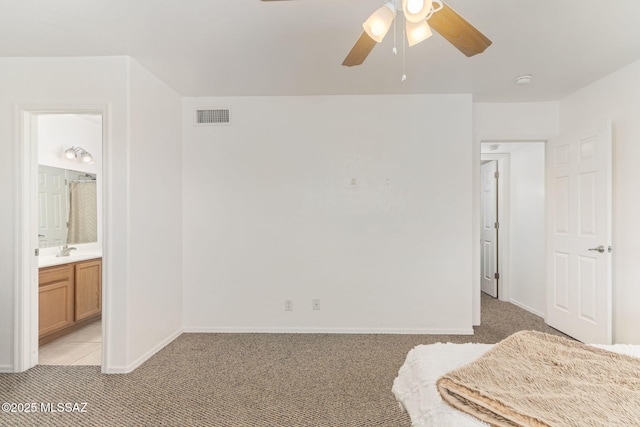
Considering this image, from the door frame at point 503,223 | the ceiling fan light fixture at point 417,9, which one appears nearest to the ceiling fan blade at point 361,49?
the ceiling fan light fixture at point 417,9

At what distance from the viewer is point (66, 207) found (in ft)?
12.5

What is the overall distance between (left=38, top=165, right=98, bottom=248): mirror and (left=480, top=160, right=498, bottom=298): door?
18.9 feet

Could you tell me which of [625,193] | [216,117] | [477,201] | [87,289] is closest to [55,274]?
[87,289]

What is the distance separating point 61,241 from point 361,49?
4129 mm

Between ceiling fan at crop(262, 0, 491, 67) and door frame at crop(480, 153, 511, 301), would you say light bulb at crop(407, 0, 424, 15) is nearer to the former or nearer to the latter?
ceiling fan at crop(262, 0, 491, 67)

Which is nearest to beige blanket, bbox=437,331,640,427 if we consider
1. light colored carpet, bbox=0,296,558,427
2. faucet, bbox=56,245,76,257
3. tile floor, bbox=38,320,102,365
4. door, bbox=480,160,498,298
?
light colored carpet, bbox=0,296,558,427

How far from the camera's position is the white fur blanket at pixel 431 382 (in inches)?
39.4

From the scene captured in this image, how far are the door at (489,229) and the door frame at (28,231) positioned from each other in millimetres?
4958

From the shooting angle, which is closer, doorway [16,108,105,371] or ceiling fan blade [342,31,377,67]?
ceiling fan blade [342,31,377,67]

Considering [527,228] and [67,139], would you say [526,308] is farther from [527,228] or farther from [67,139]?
[67,139]

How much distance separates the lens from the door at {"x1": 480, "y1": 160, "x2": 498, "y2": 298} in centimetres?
474

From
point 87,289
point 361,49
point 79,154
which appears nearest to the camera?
point 361,49

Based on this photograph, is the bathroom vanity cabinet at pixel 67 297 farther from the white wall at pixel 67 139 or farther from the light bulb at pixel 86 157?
the light bulb at pixel 86 157

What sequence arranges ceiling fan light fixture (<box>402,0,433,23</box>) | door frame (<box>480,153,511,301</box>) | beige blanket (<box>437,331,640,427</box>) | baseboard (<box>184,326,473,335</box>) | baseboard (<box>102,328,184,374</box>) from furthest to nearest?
door frame (<box>480,153,511,301</box>), baseboard (<box>184,326,473,335</box>), baseboard (<box>102,328,184,374</box>), ceiling fan light fixture (<box>402,0,433,23</box>), beige blanket (<box>437,331,640,427</box>)
